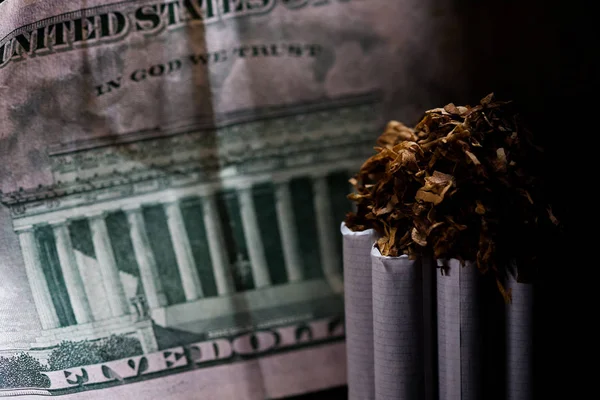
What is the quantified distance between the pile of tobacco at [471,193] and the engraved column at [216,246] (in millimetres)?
351

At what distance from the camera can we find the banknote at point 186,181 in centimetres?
92

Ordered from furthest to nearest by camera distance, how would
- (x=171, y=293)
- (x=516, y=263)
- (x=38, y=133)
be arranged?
1. (x=171, y=293)
2. (x=38, y=133)
3. (x=516, y=263)

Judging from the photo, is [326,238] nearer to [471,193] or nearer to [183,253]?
[183,253]

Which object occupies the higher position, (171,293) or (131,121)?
(131,121)

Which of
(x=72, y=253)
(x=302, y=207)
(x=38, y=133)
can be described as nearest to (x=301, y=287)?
(x=302, y=207)

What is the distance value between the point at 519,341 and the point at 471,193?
7.6 inches

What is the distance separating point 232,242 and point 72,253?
0.84ft

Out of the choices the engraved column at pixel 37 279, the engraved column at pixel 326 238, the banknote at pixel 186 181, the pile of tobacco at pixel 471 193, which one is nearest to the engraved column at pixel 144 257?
the banknote at pixel 186 181

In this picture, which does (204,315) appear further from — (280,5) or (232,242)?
(280,5)

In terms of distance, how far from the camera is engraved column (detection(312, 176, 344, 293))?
3.65 ft

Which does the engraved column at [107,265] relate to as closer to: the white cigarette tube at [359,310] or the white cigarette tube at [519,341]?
the white cigarette tube at [359,310]

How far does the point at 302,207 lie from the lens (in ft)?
3.62

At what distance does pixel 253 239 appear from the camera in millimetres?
1079

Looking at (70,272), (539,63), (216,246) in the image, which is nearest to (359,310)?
(216,246)
